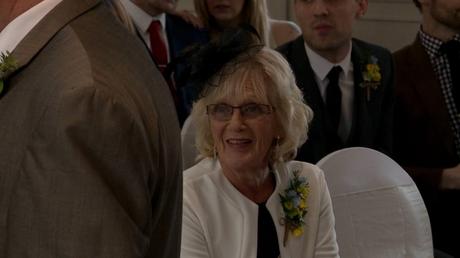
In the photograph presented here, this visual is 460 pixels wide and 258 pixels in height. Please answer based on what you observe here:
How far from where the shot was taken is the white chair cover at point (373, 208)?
240 cm

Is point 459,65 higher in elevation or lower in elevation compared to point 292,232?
lower

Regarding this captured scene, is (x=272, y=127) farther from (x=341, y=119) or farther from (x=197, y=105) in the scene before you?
(x=341, y=119)

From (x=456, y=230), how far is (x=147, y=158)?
253cm

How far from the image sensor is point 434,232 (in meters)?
3.22

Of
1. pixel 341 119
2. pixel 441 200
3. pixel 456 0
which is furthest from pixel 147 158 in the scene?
pixel 456 0

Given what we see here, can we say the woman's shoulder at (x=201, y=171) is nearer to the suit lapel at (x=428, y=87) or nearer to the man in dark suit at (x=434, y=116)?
the man in dark suit at (x=434, y=116)

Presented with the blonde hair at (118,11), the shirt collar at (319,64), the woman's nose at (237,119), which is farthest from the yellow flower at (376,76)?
the blonde hair at (118,11)

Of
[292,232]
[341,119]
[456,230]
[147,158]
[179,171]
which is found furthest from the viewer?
[456,230]

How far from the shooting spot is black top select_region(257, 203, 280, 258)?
82.4 inches

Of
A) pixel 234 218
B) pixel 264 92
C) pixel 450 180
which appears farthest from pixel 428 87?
pixel 234 218

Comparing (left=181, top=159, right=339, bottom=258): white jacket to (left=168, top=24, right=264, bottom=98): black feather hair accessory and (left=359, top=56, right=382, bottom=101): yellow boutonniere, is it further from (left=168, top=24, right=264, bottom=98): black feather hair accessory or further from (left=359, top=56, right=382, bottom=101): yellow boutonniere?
(left=359, top=56, right=382, bottom=101): yellow boutonniere

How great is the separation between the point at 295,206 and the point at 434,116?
1306mm

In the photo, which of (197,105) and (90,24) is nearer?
(90,24)

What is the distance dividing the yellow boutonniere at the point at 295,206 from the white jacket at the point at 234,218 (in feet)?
0.04
